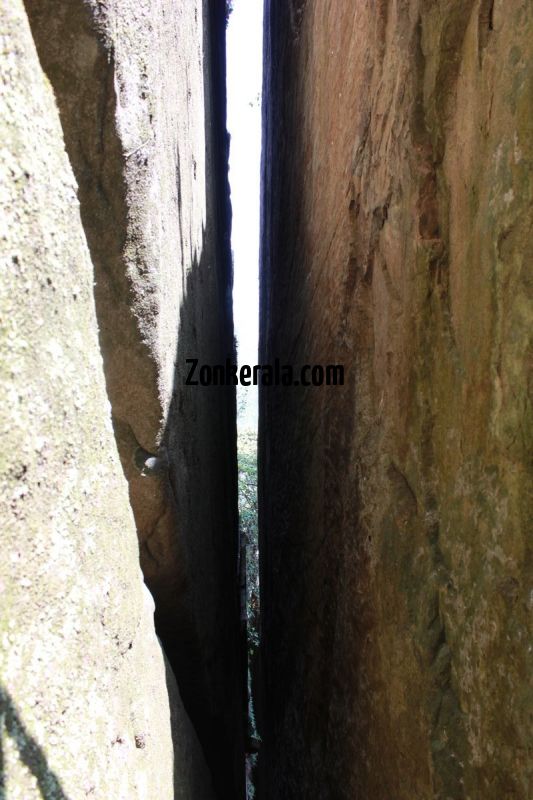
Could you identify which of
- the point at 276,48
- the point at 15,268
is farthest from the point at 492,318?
the point at 276,48

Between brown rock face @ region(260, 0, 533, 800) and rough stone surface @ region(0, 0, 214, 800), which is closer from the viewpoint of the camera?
rough stone surface @ region(0, 0, 214, 800)

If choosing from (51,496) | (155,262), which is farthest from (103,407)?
(155,262)

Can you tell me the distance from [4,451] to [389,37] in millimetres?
2533

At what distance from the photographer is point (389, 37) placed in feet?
8.57

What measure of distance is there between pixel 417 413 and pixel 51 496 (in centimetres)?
151

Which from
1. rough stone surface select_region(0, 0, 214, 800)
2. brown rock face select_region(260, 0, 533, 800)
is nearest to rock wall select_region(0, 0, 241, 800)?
rough stone surface select_region(0, 0, 214, 800)

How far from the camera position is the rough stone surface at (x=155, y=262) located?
6.65 ft

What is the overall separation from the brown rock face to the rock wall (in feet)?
2.66

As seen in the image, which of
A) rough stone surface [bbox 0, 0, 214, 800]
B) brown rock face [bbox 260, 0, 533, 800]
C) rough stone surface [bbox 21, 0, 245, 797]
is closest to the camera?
rough stone surface [bbox 0, 0, 214, 800]

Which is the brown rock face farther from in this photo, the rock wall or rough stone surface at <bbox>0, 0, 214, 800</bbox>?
rough stone surface at <bbox>0, 0, 214, 800</bbox>

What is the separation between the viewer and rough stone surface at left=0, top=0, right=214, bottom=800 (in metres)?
1.02

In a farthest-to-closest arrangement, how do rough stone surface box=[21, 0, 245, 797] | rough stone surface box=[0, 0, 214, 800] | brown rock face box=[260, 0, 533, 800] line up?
rough stone surface box=[21, 0, 245, 797] → brown rock face box=[260, 0, 533, 800] → rough stone surface box=[0, 0, 214, 800]

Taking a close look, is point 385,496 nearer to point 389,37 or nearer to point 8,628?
point 8,628

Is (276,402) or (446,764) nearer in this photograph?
(446,764)
